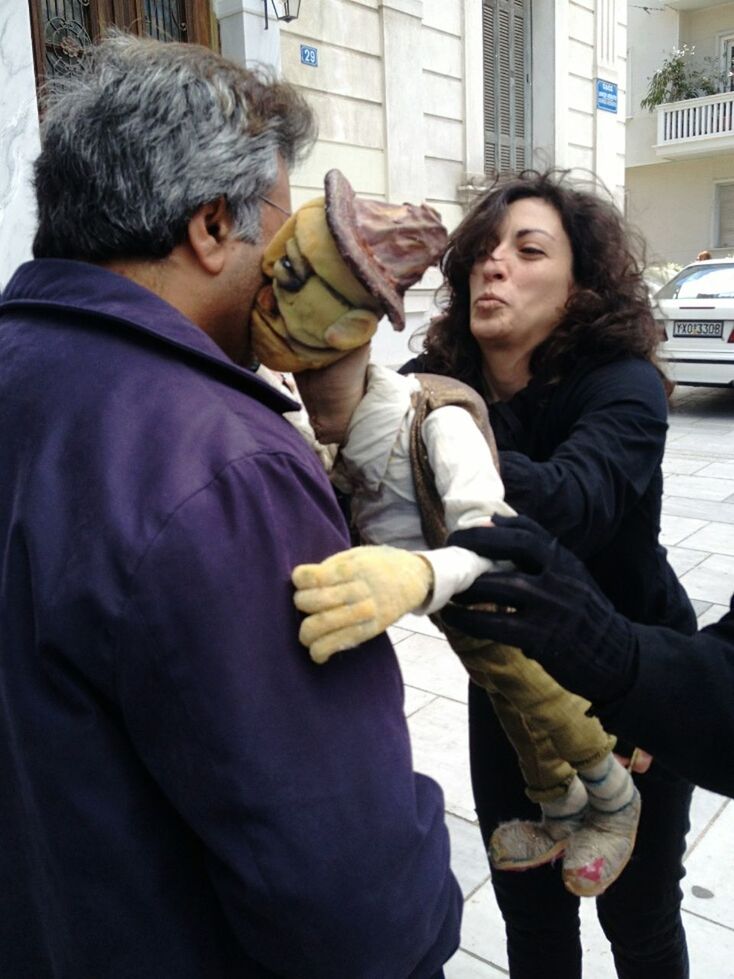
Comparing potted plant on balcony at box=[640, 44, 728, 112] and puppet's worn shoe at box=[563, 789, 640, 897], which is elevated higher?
potted plant on balcony at box=[640, 44, 728, 112]

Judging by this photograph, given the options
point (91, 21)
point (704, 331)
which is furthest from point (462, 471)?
point (704, 331)

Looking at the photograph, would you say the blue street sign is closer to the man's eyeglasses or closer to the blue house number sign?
the blue house number sign

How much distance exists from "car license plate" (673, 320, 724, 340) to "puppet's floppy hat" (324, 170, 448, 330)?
9.56 meters

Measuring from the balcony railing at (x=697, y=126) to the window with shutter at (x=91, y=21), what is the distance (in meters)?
17.3

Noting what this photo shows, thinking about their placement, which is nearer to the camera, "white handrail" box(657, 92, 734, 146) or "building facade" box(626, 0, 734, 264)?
"white handrail" box(657, 92, 734, 146)

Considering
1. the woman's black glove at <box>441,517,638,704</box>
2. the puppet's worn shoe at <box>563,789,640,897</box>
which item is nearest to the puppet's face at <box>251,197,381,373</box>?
the woman's black glove at <box>441,517,638,704</box>

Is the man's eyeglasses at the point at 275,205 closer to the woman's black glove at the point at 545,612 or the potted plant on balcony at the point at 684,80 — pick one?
the woman's black glove at the point at 545,612

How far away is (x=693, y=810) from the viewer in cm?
324

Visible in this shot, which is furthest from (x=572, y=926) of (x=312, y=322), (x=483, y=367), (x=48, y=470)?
(x=48, y=470)

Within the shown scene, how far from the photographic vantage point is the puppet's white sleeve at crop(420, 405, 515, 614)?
1.38m

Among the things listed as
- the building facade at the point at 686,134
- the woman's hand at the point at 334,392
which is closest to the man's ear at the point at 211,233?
the woman's hand at the point at 334,392

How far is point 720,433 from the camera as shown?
9.60 m

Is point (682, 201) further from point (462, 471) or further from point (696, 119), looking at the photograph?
point (462, 471)

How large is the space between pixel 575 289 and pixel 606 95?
12.4 meters
